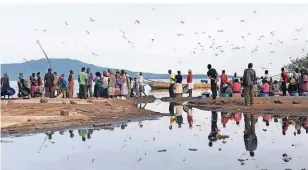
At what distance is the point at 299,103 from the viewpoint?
25594mm

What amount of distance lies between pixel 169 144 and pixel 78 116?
6624 mm

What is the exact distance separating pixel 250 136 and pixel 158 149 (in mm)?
3655

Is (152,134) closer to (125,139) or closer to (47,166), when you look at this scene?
(125,139)

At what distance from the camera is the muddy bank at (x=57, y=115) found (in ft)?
55.7

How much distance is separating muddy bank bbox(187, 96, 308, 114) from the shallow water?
5488 mm

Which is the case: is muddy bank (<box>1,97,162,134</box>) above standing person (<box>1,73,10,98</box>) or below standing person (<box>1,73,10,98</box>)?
below

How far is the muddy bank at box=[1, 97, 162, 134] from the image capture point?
16972mm

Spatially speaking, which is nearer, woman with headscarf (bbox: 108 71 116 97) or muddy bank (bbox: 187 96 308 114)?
muddy bank (bbox: 187 96 308 114)

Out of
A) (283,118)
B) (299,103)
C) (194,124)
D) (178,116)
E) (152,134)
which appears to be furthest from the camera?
(299,103)

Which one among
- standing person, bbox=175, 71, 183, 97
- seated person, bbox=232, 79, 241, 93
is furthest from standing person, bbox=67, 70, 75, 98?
seated person, bbox=232, 79, 241, 93

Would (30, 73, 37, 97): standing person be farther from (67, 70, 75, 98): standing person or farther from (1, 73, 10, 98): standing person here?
(67, 70, 75, 98): standing person

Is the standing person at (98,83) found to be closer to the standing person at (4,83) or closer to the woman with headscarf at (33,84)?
Result: the woman with headscarf at (33,84)

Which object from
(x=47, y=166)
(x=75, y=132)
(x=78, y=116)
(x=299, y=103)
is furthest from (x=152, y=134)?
(x=299, y=103)

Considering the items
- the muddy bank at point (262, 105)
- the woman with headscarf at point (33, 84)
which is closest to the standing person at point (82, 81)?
the woman with headscarf at point (33, 84)
